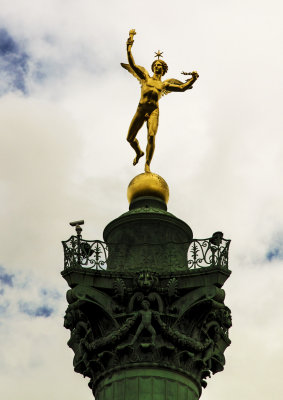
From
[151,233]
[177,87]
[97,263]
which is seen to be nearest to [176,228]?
[151,233]

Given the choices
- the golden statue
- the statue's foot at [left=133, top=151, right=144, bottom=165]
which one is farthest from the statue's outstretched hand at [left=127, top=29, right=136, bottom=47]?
the statue's foot at [left=133, top=151, right=144, bottom=165]

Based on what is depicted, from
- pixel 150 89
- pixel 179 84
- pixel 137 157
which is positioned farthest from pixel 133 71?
pixel 137 157

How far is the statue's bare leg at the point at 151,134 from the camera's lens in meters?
43.5

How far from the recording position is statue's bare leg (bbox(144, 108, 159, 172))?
143 feet

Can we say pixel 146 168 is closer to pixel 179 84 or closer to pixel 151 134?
pixel 151 134

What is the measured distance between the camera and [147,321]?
37344 millimetres

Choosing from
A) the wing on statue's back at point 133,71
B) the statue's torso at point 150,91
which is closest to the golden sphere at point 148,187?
the statue's torso at point 150,91

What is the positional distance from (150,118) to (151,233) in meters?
5.57

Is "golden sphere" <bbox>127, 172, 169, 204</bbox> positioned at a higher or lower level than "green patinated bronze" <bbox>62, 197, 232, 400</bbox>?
higher

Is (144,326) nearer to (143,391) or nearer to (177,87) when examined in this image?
(143,391)

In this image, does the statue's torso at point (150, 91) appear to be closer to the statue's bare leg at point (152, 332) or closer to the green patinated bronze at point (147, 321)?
the green patinated bronze at point (147, 321)

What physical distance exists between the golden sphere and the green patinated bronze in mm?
3396

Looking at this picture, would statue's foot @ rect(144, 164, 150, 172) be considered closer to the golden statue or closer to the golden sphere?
the golden statue

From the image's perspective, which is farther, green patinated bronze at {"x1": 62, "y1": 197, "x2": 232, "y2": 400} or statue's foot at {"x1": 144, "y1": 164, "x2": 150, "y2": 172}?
statue's foot at {"x1": 144, "y1": 164, "x2": 150, "y2": 172}
